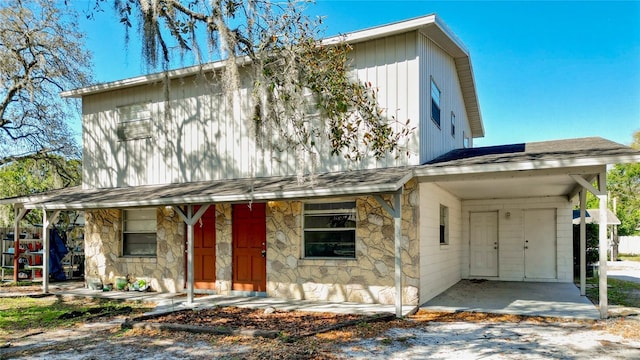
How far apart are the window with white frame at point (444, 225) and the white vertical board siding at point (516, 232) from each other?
7.89 feet

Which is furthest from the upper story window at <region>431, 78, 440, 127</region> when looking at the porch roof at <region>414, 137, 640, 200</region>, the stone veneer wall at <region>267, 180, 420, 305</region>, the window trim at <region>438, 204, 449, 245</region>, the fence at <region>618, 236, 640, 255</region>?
the fence at <region>618, 236, 640, 255</region>

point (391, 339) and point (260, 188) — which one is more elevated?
point (260, 188)

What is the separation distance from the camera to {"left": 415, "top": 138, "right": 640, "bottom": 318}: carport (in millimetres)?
6695

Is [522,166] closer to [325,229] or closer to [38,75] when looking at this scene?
[325,229]

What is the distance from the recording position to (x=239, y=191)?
829 centimetres

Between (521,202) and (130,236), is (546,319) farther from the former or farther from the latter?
(130,236)

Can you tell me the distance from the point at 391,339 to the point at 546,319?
2.86m

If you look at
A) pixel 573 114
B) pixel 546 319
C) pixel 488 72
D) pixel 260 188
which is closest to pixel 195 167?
pixel 260 188

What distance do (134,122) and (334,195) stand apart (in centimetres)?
628

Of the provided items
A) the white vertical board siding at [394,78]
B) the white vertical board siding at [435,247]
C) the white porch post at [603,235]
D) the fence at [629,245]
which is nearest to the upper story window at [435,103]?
the white vertical board siding at [394,78]

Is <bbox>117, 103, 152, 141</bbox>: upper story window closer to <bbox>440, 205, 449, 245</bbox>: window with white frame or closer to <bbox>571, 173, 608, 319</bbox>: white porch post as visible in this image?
<bbox>440, 205, 449, 245</bbox>: window with white frame

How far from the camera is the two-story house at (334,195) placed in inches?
308

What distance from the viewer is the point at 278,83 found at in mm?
5898

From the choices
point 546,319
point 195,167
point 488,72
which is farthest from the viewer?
point 488,72
